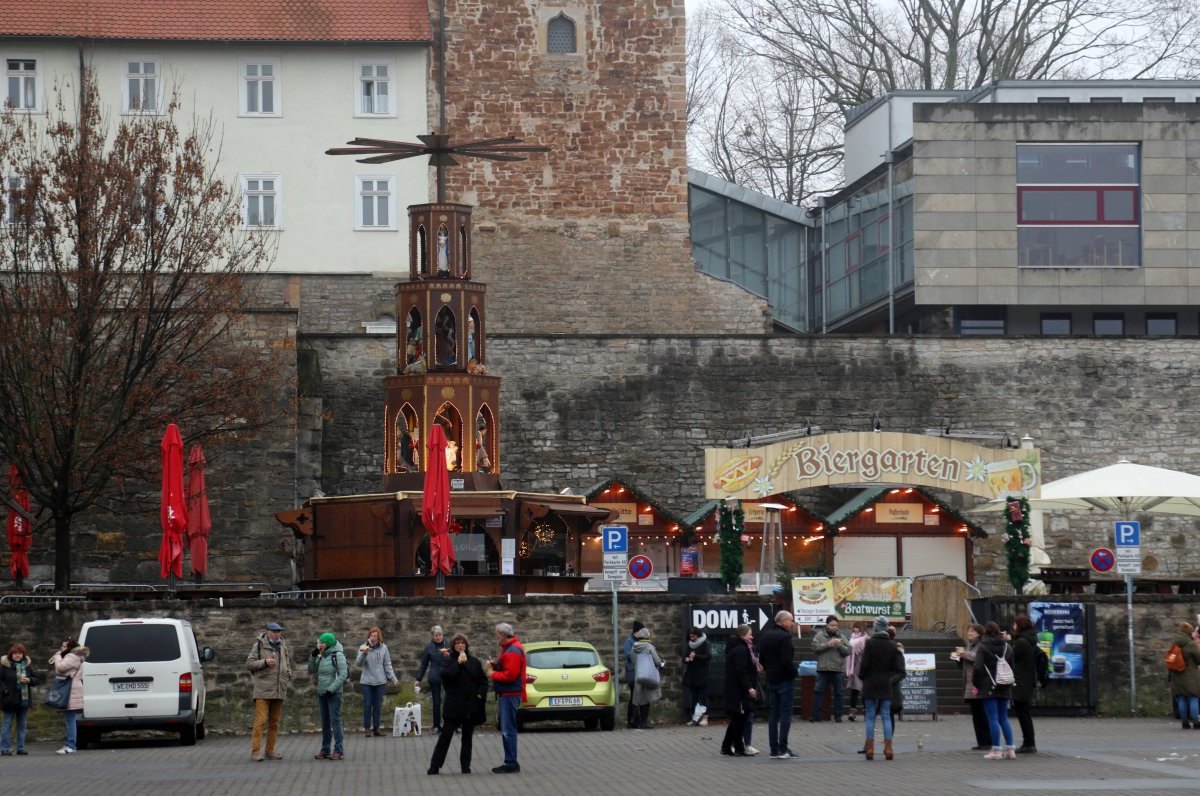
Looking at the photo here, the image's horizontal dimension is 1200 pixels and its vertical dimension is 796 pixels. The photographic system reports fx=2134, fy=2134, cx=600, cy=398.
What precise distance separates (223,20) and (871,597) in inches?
969

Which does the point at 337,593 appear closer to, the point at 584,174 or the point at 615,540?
the point at 615,540

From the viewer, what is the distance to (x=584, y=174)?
48.6m

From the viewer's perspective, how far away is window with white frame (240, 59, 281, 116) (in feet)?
156

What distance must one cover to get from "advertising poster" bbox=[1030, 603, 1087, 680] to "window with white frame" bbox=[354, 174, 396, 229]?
2314 centimetres

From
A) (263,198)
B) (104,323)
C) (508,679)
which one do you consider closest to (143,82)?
(263,198)

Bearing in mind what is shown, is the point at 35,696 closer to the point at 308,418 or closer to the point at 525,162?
the point at 308,418

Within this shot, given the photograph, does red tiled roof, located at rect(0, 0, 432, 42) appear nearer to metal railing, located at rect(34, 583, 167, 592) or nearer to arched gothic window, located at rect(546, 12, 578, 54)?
arched gothic window, located at rect(546, 12, 578, 54)

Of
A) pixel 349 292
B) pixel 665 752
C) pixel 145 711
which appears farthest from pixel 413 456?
pixel 349 292

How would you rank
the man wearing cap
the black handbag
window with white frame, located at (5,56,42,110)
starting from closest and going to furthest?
the man wearing cap
the black handbag
window with white frame, located at (5,56,42,110)

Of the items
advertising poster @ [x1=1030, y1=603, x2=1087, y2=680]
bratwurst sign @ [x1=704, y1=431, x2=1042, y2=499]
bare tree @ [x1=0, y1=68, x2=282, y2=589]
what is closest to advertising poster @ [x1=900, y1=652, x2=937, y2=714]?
advertising poster @ [x1=1030, y1=603, x2=1087, y2=680]

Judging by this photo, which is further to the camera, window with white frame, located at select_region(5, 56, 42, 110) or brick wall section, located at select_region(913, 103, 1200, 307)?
window with white frame, located at select_region(5, 56, 42, 110)

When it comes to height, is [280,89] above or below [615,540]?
above

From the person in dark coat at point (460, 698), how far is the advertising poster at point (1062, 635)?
1034cm

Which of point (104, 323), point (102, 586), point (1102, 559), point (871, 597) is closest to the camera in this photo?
point (871, 597)
